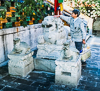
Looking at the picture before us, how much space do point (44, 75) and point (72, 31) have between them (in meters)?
1.89

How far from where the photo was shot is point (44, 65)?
15.9ft

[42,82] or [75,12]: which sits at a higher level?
[75,12]

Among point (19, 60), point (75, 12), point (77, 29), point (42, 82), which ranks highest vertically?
point (75, 12)

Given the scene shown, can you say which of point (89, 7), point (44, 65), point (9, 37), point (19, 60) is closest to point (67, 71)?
point (44, 65)

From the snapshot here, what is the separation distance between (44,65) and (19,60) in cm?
95

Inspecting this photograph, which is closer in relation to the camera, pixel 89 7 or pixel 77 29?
pixel 77 29

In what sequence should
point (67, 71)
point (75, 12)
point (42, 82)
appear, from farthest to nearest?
point (75, 12), point (42, 82), point (67, 71)

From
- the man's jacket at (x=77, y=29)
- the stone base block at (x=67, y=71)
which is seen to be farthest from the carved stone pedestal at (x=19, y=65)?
the man's jacket at (x=77, y=29)

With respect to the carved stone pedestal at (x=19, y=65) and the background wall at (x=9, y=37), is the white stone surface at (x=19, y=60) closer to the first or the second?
the carved stone pedestal at (x=19, y=65)

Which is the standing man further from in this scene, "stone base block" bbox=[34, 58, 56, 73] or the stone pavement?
"stone base block" bbox=[34, 58, 56, 73]

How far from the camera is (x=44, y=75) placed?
179 inches

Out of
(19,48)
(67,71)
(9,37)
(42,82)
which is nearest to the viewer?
(67,71)

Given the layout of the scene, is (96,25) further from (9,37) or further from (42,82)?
(42,82)

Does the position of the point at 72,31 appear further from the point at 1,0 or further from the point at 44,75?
the point at 1,0
